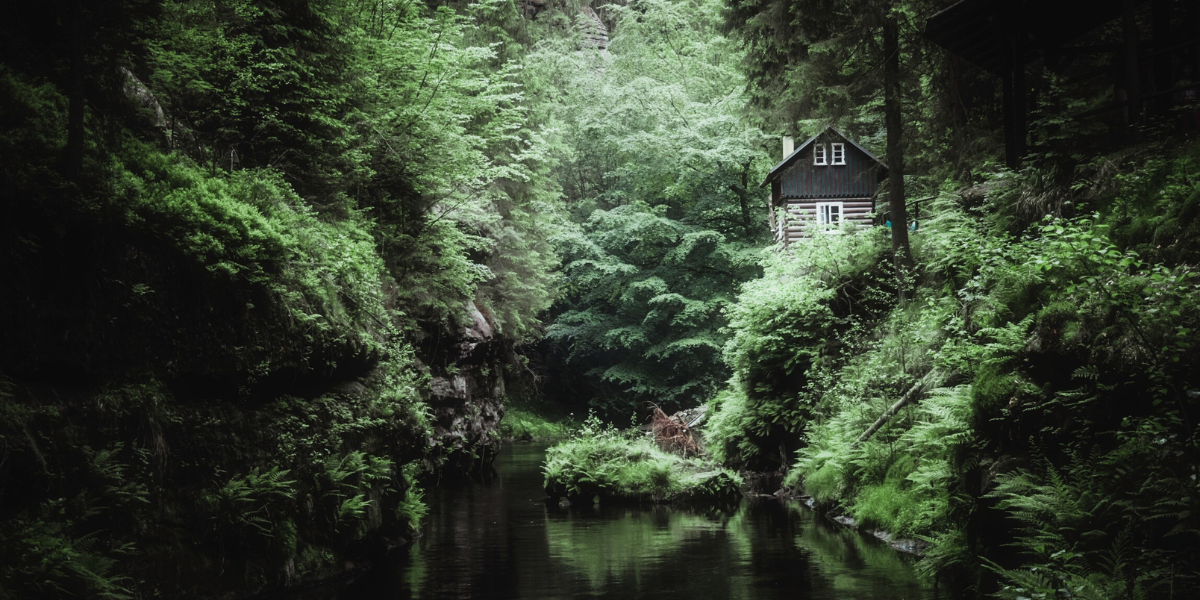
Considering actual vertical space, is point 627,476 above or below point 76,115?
below

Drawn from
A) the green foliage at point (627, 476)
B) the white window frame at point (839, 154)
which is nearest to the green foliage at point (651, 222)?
the white window frame at point (839, 154)

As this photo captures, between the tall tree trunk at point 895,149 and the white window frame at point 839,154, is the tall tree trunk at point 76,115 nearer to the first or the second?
the tall tree trunk at point 895,149

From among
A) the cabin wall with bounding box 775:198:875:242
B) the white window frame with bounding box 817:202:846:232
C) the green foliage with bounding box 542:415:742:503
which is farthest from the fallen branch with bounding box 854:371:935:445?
the white window frame with bounding box 817:202:846:232

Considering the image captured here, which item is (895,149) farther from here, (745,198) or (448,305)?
(745,198)

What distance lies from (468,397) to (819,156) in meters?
17.5

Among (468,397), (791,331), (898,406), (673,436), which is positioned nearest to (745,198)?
(673,436)

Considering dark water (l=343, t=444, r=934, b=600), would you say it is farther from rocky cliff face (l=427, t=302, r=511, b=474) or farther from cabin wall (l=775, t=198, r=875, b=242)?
cabin wall (l=775, t=198, r=875, b=242)

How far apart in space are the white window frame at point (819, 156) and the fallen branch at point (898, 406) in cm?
1909

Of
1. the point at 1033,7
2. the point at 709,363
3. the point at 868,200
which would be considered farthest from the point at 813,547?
the point at 709,363

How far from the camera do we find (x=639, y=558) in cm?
1345

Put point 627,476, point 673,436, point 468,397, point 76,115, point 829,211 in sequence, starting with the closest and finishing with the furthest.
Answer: point 76,115, point 627,476, point 673,436, point 468,397, point 829,211

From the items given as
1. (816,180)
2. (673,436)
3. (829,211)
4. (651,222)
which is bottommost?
(673,436)

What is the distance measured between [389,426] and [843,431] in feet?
29.8

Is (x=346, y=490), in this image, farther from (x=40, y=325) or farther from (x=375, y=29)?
(x=375, y=29)
